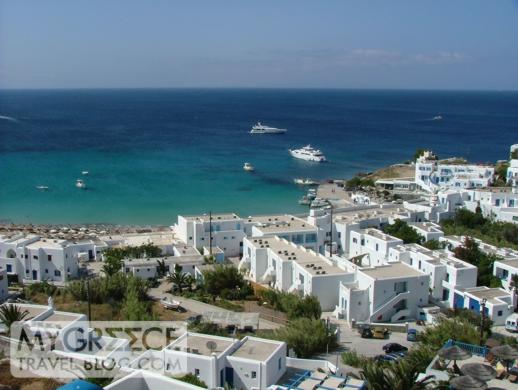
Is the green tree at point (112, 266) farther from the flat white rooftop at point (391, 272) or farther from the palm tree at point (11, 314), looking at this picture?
the flat white rooftop at point (391, 272)

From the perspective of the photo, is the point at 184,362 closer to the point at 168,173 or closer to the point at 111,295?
the point at 111,295

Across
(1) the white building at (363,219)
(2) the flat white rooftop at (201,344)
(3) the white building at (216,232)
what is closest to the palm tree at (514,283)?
(1) the white building at (363,219)

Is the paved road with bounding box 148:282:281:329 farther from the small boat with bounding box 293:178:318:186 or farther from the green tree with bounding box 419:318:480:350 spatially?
the small boat with bounding box 293:178:318:186

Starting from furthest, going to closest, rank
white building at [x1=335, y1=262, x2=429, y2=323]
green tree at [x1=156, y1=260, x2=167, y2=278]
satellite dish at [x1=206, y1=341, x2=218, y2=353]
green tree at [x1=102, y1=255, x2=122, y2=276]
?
green tree at [x1=156, y1=260, x2=167, y2=278], green tree at [x1=102, y1=255, x2=122, y2=276], white building at [x1=335, y1=262, x2=429, y2=323], satellite dish at [x1=206, y1=341, x2=218, y2=353]

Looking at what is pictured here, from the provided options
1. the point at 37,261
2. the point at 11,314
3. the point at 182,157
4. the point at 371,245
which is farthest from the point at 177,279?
the point at 182,157

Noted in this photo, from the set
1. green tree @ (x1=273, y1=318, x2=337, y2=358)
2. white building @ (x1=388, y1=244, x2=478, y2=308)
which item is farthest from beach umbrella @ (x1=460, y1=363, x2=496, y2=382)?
white building @ (x1=388, y1=244, x2=478, y2=308)

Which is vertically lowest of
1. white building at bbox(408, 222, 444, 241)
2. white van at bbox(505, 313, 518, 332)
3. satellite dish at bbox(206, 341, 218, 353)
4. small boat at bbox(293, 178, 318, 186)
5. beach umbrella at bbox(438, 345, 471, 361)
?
white van at bbox(505, 313, 518, 332)
